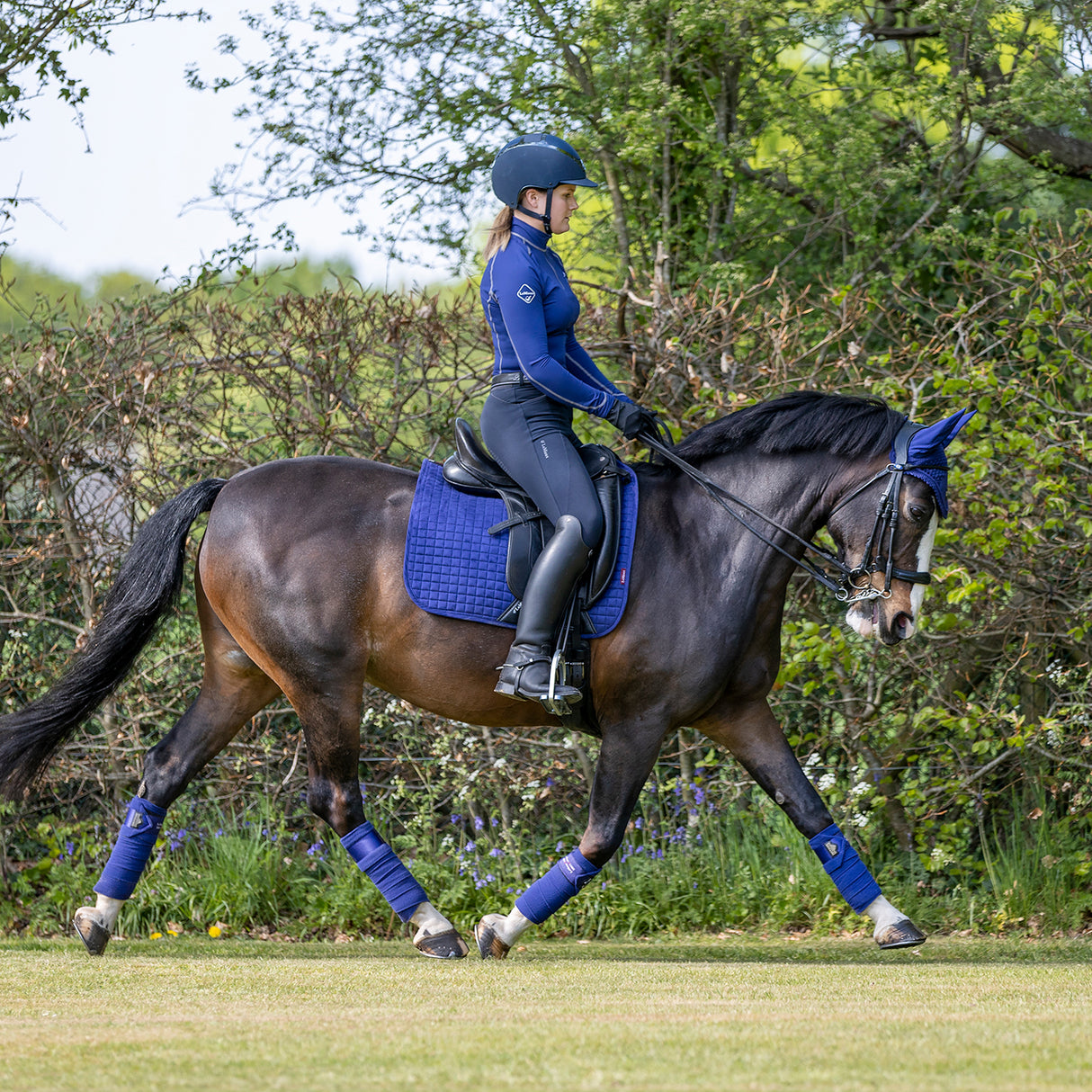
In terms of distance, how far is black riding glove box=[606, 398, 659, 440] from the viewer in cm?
538

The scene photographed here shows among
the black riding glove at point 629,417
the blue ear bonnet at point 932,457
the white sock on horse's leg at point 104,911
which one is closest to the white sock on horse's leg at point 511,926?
the white sock on horse's leg at point 104,911

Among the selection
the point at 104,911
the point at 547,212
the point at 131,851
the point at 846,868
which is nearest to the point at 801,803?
the point at 846,868

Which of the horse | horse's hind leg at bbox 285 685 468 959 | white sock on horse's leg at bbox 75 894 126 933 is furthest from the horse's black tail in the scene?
horse's hind leg at bbox 285 685 468 959

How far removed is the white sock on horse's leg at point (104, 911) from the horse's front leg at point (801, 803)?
260 centimetres

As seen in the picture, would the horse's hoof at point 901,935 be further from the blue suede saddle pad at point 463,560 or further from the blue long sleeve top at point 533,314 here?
the blue long sleeve top at point 533,314

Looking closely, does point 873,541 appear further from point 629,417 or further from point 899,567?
point 629,417

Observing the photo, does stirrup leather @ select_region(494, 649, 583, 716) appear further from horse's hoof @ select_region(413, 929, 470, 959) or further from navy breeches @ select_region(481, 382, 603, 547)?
horse's hoof @ select_region(413, 929, 470, 959)

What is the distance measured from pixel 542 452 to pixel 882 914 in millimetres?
2246

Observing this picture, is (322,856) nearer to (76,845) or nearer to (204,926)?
(204,926)

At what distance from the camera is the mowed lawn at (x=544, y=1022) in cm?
319

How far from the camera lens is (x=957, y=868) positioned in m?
7.13

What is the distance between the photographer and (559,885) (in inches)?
211

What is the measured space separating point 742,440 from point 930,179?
4.76 metres

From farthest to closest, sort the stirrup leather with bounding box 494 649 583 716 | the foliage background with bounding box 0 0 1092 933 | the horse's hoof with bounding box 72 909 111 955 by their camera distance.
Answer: the foliage background with bounding box 0 0 1092 933 < the horse's hoof with bounding box 72 909 111 955 < the stirrup leather with bounding box 494 649 583 716
